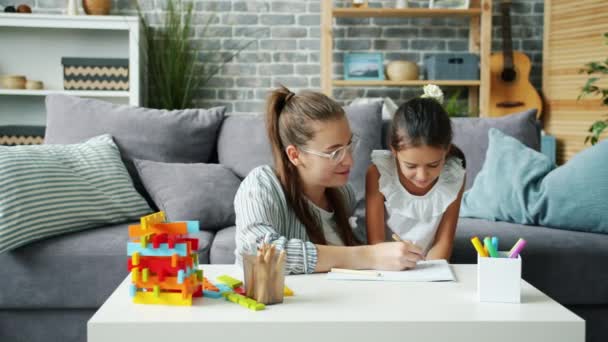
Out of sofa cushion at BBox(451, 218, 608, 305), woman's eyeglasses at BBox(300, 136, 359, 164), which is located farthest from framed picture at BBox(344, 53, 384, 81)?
woman's eyeglasses at BBox(300, 136, 359, 164)

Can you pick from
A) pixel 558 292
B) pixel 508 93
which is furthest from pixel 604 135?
pixel 558 292

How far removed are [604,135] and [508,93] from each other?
70cm

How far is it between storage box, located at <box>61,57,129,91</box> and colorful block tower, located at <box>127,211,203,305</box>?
131 inches

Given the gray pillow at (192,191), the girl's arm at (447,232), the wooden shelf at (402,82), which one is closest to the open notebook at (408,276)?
the girl's arm at (447,232)

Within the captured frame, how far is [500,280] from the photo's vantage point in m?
1.16

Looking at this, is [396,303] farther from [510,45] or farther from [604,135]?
[510,45]

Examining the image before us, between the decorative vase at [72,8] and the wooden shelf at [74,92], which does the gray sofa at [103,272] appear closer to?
the wooden shelf at [74,92]

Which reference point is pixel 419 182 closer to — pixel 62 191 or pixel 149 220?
pixel 149 220

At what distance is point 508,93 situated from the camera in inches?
181

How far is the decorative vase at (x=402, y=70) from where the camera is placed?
4.48 m

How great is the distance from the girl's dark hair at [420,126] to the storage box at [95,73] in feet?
9.56

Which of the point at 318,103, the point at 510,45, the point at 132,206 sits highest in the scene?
the point at 510,45

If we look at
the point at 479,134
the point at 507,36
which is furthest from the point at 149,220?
the point at 507,36

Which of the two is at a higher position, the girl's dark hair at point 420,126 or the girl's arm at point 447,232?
the girl's dark hair at point 420,126
